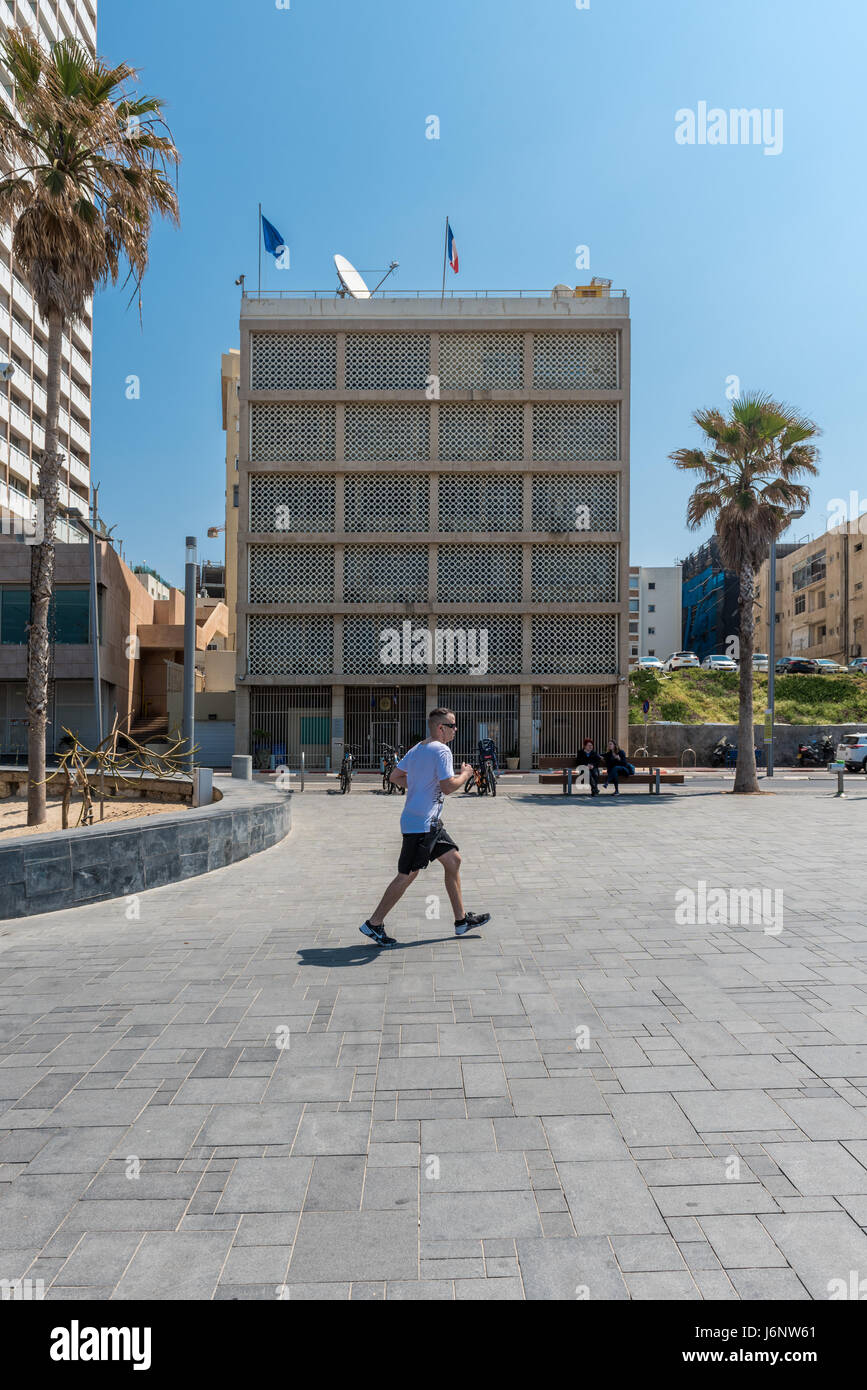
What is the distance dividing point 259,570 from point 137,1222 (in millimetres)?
33275

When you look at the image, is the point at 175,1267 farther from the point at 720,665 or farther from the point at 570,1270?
the point at 720,665

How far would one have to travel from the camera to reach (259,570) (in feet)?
114

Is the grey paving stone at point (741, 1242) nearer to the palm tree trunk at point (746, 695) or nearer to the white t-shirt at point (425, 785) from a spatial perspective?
the white t-shirt at point (425, 785)

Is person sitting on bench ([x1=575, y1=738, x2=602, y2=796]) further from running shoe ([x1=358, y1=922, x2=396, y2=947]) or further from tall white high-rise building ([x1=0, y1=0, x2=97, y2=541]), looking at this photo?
tall white high-rise building ([x1=0, y1=0, x2=97, y2=541])

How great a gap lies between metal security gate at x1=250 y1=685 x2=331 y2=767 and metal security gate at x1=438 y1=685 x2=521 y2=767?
4.96m

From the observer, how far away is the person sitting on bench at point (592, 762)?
67.7 feet

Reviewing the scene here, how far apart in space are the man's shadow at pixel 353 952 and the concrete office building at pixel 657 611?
90448mm

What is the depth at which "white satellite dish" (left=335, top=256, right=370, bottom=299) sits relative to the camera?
37250 millimetres

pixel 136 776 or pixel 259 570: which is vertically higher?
pixel 259 570

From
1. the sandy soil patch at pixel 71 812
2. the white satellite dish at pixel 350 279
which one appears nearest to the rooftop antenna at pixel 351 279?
the white satellite dish at pixel 350 279

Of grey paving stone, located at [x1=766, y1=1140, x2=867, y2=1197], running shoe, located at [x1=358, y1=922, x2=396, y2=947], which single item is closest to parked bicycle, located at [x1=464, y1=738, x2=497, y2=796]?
running shoe, located at [x1=358, y1=922, x2=396, y2=947]

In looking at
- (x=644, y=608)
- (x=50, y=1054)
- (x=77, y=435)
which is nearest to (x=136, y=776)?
(x=50, y=1054)

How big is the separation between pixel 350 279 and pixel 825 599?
43905 mm
